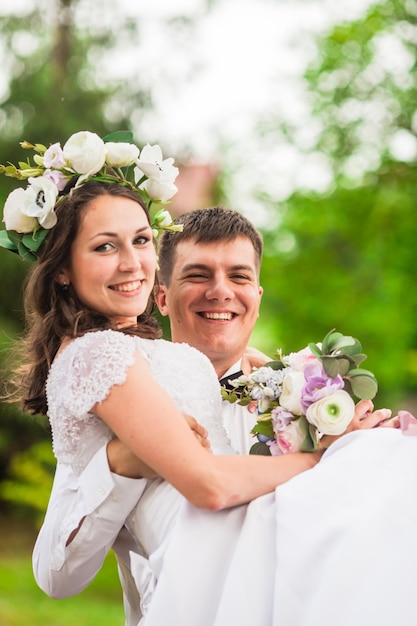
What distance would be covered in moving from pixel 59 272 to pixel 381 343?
498 inches

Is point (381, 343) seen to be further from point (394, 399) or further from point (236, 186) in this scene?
point (236, 186)

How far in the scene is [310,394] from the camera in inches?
118

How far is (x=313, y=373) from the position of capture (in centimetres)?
304

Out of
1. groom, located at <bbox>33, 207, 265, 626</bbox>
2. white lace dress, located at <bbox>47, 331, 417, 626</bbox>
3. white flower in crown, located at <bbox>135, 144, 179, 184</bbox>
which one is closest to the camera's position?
white lace dress, located at <bbox>47, 331, 417, 626</bbox>

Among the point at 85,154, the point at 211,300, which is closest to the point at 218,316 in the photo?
the point at 211,300

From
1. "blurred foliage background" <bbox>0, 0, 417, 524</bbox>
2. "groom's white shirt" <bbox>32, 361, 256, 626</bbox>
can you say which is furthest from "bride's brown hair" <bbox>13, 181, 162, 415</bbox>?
"blurred foliage background" <bbox>0, 0, 417, 524</bbox>

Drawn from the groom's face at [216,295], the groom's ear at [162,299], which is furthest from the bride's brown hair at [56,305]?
the groom's ear at [162,299]

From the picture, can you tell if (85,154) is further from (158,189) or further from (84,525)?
(84,525)

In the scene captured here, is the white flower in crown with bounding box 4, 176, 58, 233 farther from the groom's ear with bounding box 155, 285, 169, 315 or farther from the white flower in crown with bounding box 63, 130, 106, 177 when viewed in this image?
the groom's ear with bounding box 155, 285, 169, 315

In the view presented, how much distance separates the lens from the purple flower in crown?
2973 millimetres

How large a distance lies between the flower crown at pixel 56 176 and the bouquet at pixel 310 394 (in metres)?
0.91

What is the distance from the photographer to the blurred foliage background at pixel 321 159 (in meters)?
13.1

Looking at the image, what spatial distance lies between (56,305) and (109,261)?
0.94 ft

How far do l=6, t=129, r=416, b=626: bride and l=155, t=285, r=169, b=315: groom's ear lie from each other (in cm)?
86
